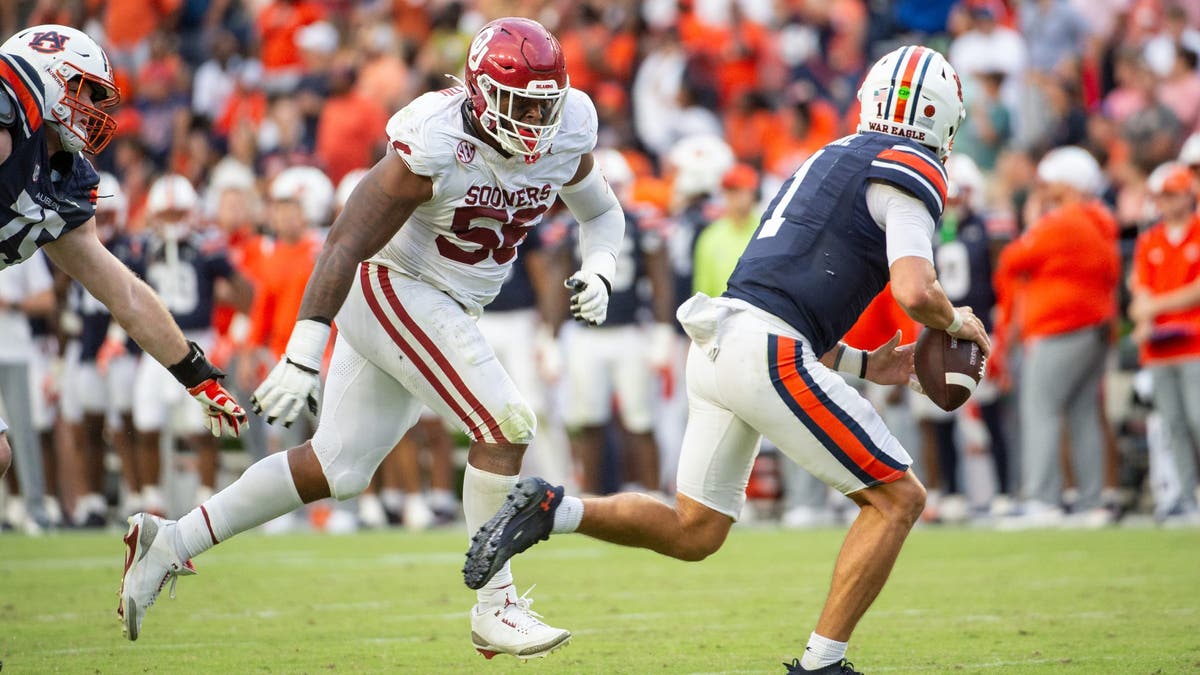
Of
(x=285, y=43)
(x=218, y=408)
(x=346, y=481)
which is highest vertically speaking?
(x=285, y=43)

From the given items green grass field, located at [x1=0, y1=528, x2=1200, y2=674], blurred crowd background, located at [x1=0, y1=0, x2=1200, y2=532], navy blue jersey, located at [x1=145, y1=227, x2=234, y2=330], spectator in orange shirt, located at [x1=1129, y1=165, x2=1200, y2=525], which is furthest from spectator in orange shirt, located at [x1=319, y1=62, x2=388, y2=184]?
spectator in orange shirt, located at [x1=1129, y1=165, x2=1200, y2=525]

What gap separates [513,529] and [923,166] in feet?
4.97

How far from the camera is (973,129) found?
12.8 metres

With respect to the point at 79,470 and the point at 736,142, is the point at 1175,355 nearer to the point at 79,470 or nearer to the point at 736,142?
the point at 736,142

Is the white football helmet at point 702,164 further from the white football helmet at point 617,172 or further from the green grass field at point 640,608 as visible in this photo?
the green grass field at point 640,608

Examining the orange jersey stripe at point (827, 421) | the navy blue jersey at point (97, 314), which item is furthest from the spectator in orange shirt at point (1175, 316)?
the navy blue jersey at point (97, 314)

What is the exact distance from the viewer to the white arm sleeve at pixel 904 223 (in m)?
4.55

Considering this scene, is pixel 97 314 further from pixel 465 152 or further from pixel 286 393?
pixel 286 393

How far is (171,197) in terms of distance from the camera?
1178 cm

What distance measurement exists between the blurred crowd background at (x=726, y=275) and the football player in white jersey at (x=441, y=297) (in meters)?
4.17

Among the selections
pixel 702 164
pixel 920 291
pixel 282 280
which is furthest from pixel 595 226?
pixel 702 164

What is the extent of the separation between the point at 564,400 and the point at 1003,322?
3.24m

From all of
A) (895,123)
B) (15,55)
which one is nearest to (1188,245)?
(895,123)

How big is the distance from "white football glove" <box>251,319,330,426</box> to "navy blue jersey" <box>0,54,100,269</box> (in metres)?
0.77
